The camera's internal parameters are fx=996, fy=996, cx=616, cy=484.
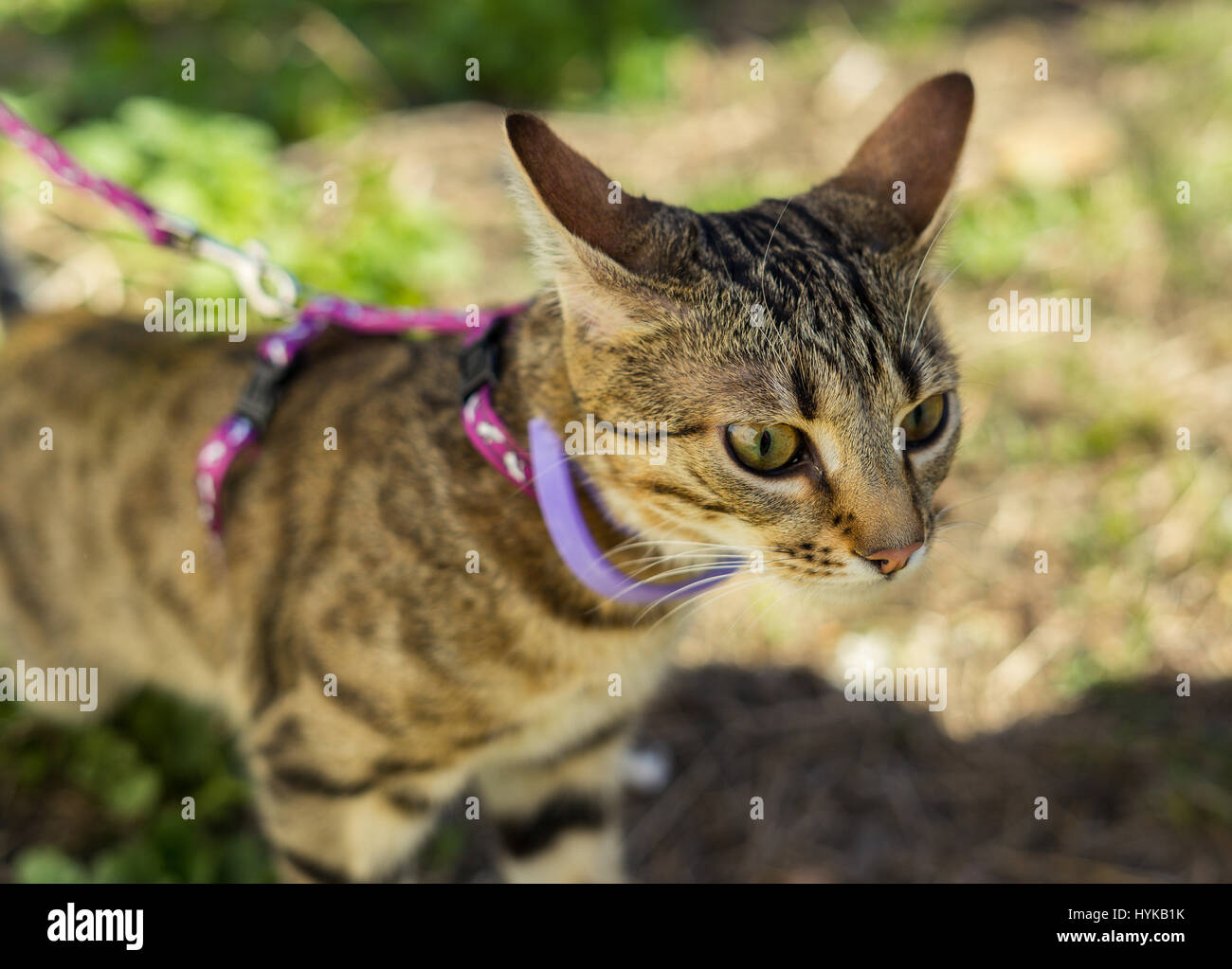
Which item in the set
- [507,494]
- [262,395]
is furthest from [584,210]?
[262,395]

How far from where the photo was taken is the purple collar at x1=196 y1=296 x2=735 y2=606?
80.4 inches

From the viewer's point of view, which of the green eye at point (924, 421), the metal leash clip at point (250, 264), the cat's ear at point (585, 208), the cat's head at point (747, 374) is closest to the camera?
the cat's ear at point (585, 208)

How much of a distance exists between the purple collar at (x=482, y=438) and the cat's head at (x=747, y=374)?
103mm

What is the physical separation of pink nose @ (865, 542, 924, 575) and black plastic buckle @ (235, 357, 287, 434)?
1508 mm

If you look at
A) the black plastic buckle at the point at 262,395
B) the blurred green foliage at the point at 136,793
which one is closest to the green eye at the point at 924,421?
the black plastic buckle at the point at 262,395

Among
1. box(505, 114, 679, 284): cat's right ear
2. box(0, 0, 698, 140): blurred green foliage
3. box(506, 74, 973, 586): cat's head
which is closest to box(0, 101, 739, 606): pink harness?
box(506, 74, 973, 586): cat's head

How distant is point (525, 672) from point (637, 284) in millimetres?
883

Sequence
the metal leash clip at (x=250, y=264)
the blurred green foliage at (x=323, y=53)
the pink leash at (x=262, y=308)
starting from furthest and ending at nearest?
the blurred green foliage at (x=323, y=53), the metal leash clip at (x=250, y=264), the pink leash at (x=262, y=308)

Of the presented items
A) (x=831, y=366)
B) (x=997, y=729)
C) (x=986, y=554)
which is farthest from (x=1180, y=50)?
(x=831, y=366)

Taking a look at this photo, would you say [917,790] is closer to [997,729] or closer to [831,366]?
[997,729]

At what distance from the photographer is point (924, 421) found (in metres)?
2.02

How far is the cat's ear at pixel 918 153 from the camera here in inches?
84.6

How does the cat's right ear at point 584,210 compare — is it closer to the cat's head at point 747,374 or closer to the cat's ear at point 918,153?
the cat's head at point 747,374
